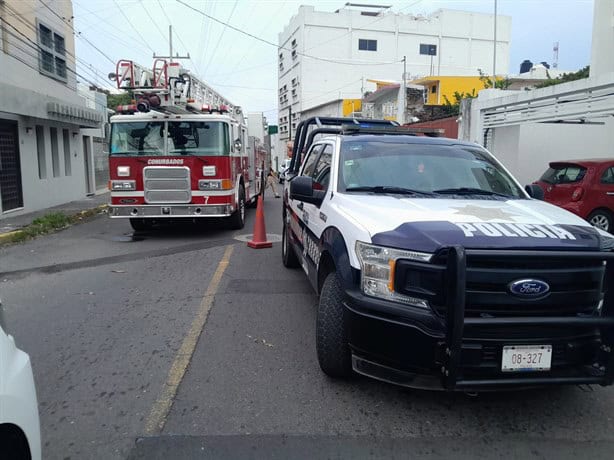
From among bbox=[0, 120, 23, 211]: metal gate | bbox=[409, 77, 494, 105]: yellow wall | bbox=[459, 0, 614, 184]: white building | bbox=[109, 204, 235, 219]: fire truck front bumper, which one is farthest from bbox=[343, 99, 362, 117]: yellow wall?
bbox=[109, 204, 235, 219]: fire truck front bumper

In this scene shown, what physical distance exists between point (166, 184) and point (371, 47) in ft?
203

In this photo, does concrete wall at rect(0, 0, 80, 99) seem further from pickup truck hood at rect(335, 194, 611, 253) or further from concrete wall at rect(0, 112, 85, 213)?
pickup truck hood at rect(335, 194, 611, 253)

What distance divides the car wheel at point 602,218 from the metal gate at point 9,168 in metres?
14.6

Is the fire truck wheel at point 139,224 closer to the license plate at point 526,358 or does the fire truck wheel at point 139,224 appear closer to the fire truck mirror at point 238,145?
the fire truck mirror at point 238,145

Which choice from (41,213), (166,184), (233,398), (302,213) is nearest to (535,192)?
(302,213)

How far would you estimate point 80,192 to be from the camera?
2030 centimetres

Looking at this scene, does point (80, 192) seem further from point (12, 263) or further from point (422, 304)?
point (422, 304)

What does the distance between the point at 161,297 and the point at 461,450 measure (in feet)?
14.0

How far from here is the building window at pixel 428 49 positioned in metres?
68.4

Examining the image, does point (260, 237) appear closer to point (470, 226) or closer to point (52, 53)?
point (470, 226)

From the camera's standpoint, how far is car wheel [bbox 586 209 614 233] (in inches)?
404

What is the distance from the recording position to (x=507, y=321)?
2963 mm

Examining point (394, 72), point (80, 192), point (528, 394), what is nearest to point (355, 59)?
point (394, 72)

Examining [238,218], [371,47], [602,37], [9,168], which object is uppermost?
[371,47]
